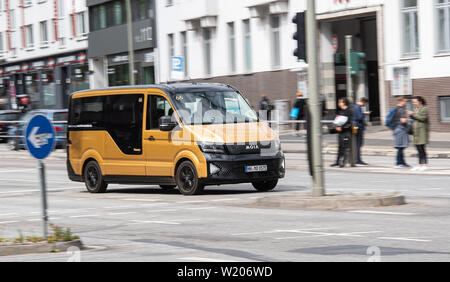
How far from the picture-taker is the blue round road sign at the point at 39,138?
1087cm

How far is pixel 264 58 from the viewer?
43250 millimetres

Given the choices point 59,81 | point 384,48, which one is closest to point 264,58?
point 384,48

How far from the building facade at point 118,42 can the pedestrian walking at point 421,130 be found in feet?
106

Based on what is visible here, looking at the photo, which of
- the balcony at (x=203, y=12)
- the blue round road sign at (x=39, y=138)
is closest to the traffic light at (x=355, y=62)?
the blue round road sign at (x=39, y=138)

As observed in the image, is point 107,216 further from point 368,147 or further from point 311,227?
point 368,147

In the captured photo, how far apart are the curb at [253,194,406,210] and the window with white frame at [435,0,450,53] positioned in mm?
19572

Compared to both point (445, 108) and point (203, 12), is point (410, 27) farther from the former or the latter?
point (203, 12)

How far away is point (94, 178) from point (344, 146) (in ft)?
24.7

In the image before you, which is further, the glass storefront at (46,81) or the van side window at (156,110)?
the glass storefront at (46,81)

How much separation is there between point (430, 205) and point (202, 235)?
4.45 metres

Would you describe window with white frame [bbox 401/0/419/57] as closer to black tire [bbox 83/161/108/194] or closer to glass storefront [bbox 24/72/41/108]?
black tire [bbox 83/161/108/194]

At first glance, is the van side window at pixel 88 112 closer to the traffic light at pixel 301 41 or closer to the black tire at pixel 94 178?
the black tire at pixel 94 178

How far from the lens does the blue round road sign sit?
10.9m
